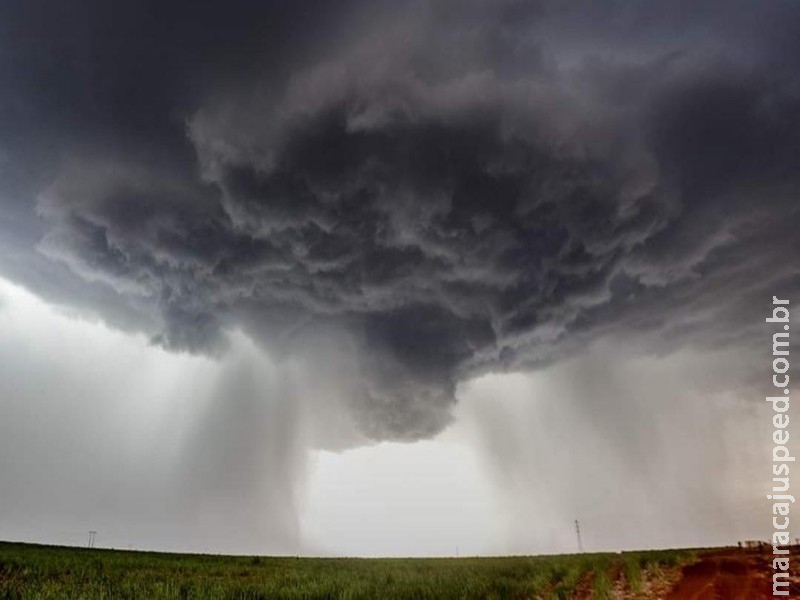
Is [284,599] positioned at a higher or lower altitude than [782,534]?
lower

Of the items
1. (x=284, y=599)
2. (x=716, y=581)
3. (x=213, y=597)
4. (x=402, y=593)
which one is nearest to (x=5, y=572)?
(x=213, y=597)

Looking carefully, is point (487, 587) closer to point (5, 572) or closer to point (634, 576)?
point (634, 576)

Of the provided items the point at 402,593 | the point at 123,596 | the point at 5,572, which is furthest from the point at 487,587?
the point at 5,572

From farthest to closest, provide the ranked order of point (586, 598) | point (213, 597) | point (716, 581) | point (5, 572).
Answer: point (5, 572), point (716, 581), point (586, 598), point (213, 597)

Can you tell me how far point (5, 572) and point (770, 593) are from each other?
41.2 meters

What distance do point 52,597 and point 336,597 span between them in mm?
10024

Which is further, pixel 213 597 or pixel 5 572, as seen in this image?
pixel 5 572

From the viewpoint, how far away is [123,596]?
63.9 ft

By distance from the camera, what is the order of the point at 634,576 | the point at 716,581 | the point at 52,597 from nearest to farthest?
the point at 52,597, the point at 716,581, the point at 634,576

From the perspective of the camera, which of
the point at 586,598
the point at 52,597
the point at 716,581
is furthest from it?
the point at 716,581

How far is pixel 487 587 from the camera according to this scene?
880 inches

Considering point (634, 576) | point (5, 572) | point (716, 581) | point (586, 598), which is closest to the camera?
point (586, 598)

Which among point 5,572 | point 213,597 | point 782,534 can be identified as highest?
point 782,534

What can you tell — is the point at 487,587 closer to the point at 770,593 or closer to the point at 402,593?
the point at 402,593
